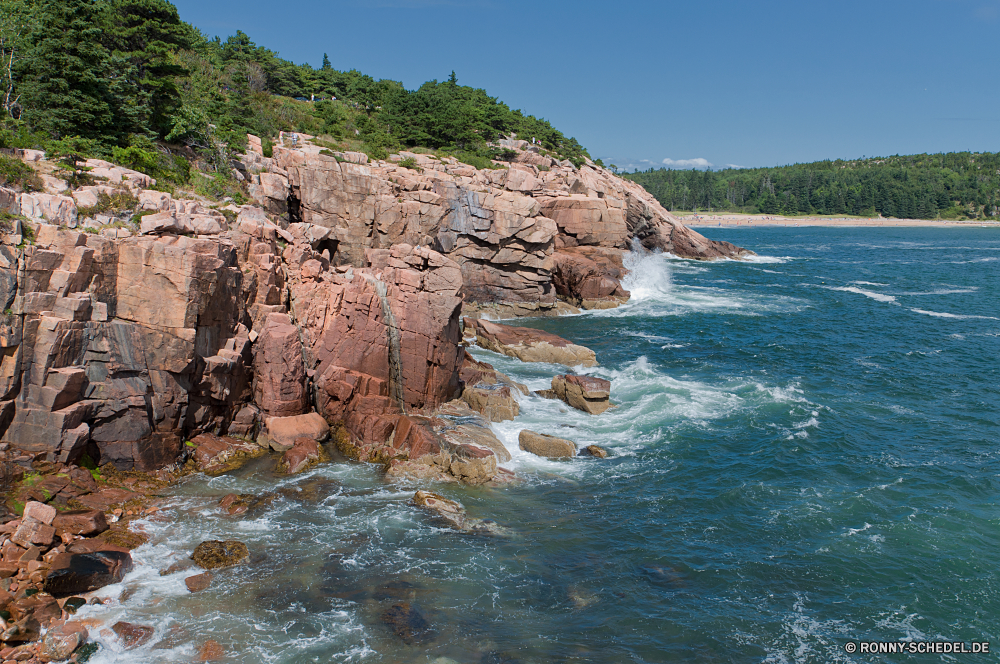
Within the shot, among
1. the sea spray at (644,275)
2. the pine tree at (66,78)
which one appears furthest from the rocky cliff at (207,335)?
the sea spray at (644,275)

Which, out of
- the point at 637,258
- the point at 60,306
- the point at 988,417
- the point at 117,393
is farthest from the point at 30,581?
the point at 637,258

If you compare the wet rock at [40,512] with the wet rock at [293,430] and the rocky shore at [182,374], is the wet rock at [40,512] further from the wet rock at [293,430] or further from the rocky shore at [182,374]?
the wet rock at [293,430]

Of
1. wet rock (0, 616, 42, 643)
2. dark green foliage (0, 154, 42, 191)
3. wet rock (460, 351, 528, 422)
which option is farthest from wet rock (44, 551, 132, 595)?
dark green foliage (0, 154, 42, 191)

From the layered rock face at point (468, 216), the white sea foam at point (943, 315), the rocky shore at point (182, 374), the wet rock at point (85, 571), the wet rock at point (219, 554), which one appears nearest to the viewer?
the wet rock at point (85, 571)

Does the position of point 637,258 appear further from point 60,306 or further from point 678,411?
point 60,306

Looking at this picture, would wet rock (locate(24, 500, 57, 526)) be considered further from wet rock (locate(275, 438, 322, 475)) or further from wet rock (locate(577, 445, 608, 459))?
wet rock (locate(577, 445, 608, 459))

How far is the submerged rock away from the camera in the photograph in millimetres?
27125

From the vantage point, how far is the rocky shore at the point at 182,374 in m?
15.6

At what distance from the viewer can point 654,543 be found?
17.2 meters

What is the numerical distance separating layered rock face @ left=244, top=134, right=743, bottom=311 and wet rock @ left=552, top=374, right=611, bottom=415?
1324 cm

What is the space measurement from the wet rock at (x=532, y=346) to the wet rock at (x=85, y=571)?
22504mm

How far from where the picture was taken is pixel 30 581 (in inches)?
530

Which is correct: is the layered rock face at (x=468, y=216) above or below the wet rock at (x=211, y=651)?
above

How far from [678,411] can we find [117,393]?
2113cm
